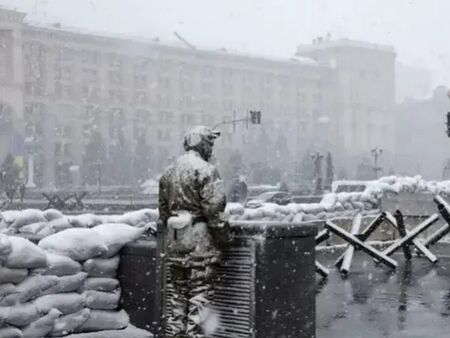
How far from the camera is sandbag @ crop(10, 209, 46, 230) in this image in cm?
915

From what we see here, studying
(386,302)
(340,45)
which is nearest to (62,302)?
(386,302)

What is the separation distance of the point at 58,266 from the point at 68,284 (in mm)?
170

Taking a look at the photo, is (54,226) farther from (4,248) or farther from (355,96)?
(355,96)

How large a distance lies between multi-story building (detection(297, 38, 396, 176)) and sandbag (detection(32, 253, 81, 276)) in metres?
97.8

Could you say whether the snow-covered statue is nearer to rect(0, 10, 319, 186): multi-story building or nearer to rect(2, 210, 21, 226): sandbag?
rect(2, 210, 21, 226): sandbag

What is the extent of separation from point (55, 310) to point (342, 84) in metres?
103

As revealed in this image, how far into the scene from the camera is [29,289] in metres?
6.13

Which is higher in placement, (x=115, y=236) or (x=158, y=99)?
(x=158, y=99)

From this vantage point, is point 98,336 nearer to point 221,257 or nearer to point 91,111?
point 221,257

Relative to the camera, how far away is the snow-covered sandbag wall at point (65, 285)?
602 cm

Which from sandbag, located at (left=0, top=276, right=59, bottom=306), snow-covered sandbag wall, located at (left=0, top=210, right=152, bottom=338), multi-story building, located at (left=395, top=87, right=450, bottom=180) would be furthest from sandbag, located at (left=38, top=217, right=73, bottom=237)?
multi-story building, located at (left=395, top=87, right=450, bottom=180)

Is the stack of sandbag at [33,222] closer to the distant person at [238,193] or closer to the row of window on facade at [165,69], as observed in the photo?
the distant person at [238,193]

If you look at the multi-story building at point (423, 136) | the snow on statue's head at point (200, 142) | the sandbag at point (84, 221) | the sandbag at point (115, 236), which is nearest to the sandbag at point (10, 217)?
the sandbag at point (84, 221)

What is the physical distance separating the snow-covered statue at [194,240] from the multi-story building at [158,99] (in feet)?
216
